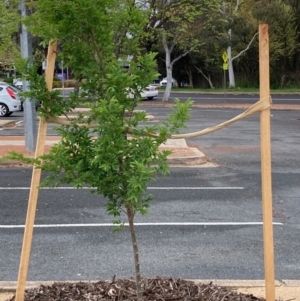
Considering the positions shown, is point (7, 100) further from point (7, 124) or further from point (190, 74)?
point (190, 74)

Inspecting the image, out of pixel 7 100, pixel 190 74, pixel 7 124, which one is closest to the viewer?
pixel 7 124

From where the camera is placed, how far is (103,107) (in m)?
3.80

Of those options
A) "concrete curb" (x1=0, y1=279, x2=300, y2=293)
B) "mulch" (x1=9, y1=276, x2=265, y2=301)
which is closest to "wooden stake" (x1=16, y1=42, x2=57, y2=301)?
"mulch" (x1=9, y1=276, x2=265, y2=301)

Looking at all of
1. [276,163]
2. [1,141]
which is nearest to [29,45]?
[1,141]

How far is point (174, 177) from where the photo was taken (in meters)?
12.2

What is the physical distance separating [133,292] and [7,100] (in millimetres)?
24968

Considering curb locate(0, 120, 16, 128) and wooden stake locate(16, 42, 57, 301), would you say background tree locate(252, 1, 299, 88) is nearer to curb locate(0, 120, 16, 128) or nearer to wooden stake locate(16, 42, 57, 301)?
curb locate(0, 120, 16, 128)

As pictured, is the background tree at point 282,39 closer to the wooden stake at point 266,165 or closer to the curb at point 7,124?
the curb at point 7,124

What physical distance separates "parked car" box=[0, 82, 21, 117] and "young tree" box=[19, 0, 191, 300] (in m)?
24.8

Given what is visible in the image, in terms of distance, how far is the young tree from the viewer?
3.91 meters

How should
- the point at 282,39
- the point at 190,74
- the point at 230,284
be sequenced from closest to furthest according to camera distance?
the point at 230,284 < the point at 282,39 < the point at 190,74

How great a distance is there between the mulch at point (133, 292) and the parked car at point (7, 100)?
24271 mm

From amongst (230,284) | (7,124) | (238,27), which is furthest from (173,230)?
(238,27)

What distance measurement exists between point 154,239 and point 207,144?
10.5 m
